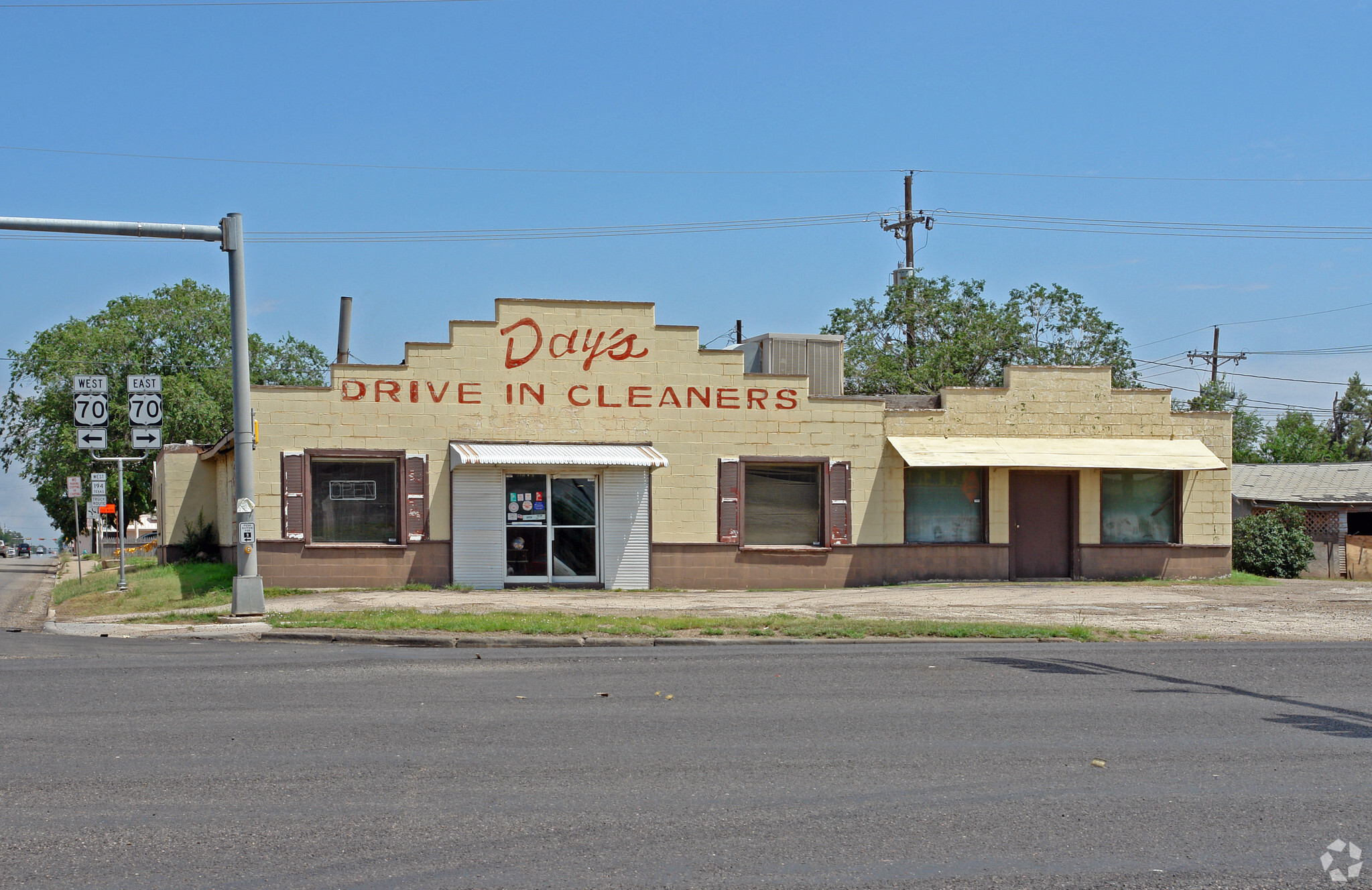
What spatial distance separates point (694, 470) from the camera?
22453 mm

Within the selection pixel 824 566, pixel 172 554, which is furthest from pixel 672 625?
pixel 172 554

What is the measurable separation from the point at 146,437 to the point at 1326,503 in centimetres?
2766

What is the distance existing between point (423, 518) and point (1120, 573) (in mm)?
13857

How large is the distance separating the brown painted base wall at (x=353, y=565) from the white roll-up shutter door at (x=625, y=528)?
288cm

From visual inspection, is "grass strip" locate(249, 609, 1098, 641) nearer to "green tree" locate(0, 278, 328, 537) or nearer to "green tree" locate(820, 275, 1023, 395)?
"green tree" locate(820, 275, 1023, 395)

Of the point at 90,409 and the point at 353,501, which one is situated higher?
the point at 90,409

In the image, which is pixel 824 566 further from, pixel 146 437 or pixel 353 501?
pixel 146 437

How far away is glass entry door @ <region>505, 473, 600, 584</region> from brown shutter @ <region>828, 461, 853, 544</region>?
4530 mm

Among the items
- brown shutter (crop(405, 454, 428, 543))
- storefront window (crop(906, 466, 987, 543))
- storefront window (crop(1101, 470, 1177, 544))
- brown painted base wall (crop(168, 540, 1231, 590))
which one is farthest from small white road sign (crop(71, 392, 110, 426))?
storefront window (crop(1101, 470, 1177, 544))

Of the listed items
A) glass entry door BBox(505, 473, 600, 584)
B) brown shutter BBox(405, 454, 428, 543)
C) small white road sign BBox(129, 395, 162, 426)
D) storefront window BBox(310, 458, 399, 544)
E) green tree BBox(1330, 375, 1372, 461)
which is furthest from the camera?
green tree BBox(1330, 375, 1372, 461)

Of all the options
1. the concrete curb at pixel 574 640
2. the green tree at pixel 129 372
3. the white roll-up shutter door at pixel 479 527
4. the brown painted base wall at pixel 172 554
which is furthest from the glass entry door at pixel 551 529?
the green tree at pixel 129 372

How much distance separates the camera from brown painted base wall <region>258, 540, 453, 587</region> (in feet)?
68.3

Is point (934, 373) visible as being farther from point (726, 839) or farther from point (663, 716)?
point (726, 839)

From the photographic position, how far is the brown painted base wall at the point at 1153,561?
2398 centimetres
